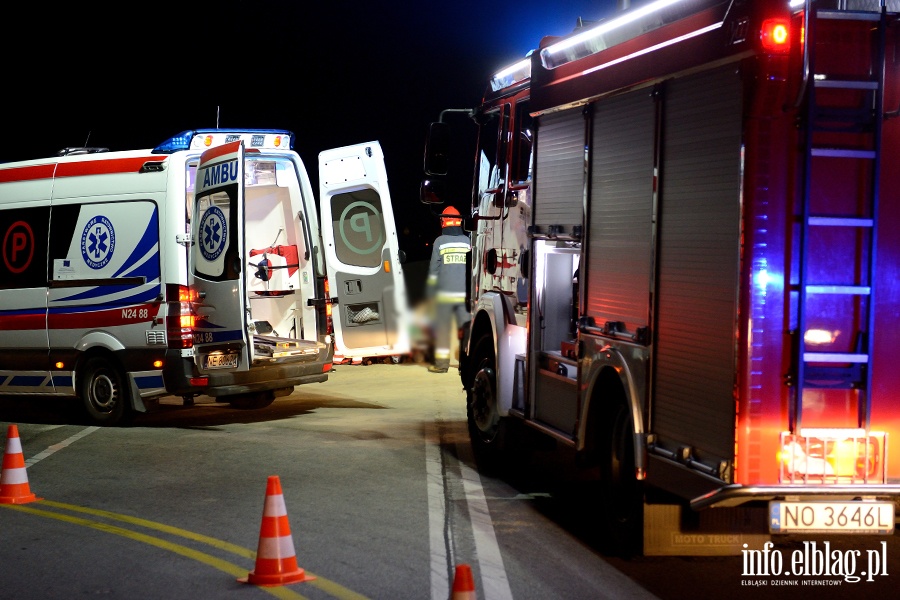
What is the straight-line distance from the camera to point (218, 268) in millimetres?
12086

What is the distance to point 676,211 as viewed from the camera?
21.8 ft

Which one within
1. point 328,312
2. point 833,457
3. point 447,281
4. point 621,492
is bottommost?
point 621,492

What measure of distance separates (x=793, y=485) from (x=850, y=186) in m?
1.42

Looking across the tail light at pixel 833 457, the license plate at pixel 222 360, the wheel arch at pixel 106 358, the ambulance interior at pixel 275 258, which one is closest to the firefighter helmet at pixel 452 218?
the ambulance interior at pixel 275 258

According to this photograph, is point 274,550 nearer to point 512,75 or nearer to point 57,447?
point 512,75

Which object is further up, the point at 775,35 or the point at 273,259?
the point at 775,35

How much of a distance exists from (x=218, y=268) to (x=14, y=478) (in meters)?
3.61


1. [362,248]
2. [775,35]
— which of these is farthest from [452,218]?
[775,35]

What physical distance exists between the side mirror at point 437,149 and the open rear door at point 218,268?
7.61 feet

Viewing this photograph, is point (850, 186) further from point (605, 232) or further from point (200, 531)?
point (200, 531)

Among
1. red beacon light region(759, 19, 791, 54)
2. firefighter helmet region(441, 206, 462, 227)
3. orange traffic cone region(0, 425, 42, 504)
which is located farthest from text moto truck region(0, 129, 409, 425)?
red beacon light region(759, 19, 791, 54)

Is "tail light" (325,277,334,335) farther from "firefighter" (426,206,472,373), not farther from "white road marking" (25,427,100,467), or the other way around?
"white road marking" (25,427,100,467)

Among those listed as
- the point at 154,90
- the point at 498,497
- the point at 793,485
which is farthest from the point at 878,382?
the point at 154,90

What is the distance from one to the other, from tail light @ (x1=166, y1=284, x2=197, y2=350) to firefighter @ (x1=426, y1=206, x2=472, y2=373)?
7.71ft
